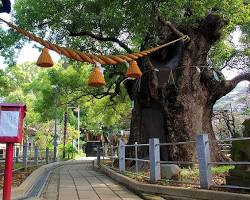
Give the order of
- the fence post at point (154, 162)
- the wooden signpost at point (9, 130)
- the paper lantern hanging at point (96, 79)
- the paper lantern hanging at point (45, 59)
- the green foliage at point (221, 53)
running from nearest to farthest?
1. the wooden signpost at point (9, 130)
2. the paper lantern hanging at point (45, 59)
3. the paper lantern hanging at point (96, 79)
4. the fence post at point (154, 162)
5. the green foliage at point (221, 53)

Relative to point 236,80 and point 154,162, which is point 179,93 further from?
point 154,162

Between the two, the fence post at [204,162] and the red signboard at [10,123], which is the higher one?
the red signboard at [10,123]

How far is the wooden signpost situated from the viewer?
480 cm

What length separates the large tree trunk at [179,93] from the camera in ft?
44.1

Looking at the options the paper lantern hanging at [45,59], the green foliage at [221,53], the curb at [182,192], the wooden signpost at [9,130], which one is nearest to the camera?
the wooden signpost at [9,130]

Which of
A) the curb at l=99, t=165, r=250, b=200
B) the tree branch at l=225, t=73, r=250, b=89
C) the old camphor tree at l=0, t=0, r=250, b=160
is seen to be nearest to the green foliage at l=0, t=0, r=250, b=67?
the old camphor tree at l=0, t=0, r=250, b=160

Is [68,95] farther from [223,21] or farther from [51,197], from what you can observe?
[51,197]

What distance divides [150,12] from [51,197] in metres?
5.99

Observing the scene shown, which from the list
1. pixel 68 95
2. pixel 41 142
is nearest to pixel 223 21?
pixel 68 95

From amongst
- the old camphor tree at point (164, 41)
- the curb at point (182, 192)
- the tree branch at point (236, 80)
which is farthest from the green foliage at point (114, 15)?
the curb at point (182, 192)

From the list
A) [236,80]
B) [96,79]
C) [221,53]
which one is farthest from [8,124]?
[221,53]

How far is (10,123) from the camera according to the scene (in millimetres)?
4836

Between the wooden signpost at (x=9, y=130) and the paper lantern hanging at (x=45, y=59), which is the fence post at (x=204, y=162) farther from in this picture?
the wooden signpost at (x=9, y=130)

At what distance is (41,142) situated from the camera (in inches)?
1551
